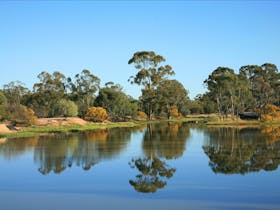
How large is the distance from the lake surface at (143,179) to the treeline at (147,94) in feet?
135

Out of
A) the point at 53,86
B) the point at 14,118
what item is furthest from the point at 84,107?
the point at 14,118

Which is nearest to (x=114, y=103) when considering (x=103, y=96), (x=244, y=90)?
(x=103, y=96)

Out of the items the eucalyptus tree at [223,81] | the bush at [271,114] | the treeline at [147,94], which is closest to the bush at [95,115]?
the treeline at [147,94]

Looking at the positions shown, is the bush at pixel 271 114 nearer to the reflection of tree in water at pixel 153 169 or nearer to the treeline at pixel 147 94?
the treeline at pixel 147 94

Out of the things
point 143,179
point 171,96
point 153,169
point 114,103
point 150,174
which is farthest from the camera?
point 171,96

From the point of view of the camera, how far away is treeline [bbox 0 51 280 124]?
69.2m

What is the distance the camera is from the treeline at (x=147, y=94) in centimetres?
6919

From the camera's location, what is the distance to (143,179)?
1752 cm

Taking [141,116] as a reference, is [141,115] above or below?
above

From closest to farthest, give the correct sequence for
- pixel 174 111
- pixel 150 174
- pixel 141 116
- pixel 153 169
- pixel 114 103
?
pixel 150 174
pixel 153 169
pixel 114 103
pixel 141 116
pixel 174 111

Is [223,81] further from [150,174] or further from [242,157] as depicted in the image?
[150,174]

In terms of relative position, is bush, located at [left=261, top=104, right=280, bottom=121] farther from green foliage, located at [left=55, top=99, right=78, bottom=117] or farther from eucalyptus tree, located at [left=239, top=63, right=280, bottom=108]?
green foliage, located at [left=55, top=99, right=78, bottom=117]

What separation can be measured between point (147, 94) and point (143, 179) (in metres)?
64.8

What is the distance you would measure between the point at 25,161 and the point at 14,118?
30379mm
